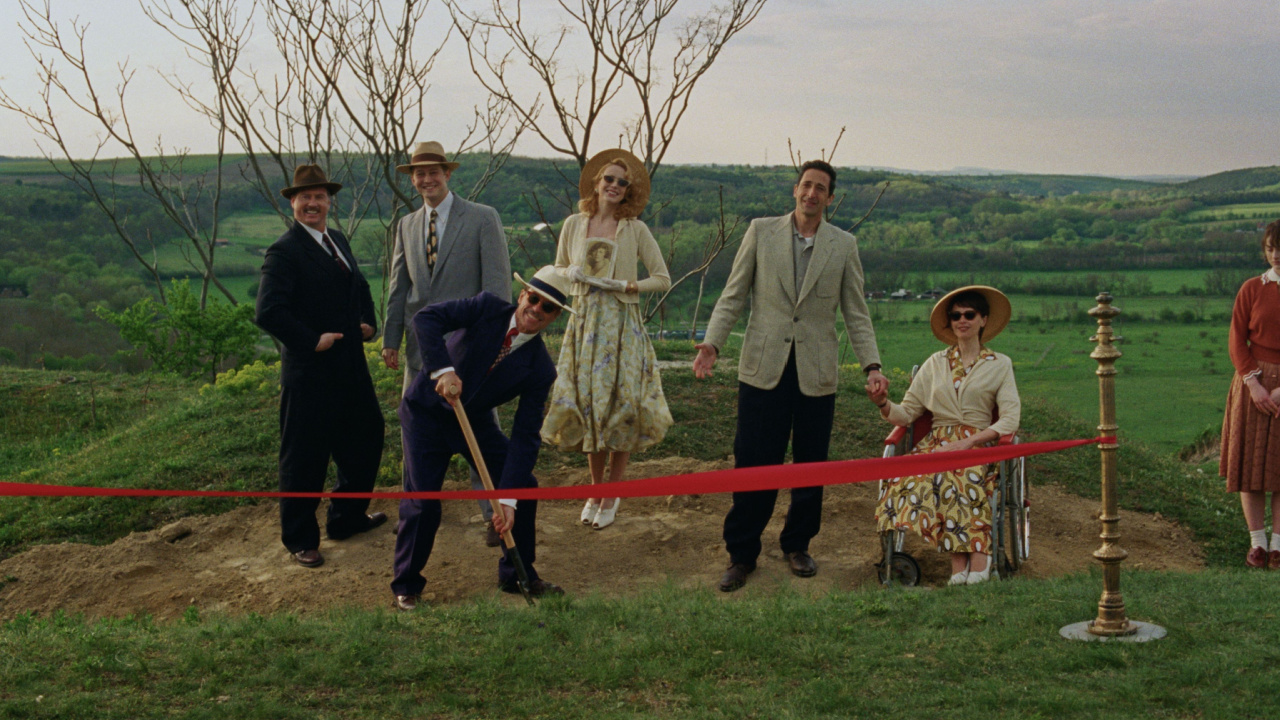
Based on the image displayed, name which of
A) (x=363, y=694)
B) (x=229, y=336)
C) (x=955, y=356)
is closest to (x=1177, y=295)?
(x=229, y=336)

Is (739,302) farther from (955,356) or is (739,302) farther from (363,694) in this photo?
(363,694)

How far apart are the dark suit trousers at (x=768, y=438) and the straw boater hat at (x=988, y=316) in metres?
0.76

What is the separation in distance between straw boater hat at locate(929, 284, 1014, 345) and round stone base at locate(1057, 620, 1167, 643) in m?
2.11

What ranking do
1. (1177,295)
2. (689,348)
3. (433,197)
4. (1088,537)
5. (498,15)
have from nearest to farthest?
(433,197) → (1088,537) → (498,15) → (689,348) → (1177,295)

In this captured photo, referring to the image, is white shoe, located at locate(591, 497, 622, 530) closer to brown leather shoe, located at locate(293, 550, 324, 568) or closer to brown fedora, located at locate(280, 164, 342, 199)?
brown leather shoe, located at locate(293, 550, 324, 568)

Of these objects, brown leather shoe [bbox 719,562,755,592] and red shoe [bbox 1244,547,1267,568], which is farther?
red shoe [bbox 1244,547,1267,568]

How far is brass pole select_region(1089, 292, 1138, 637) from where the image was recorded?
392 cm

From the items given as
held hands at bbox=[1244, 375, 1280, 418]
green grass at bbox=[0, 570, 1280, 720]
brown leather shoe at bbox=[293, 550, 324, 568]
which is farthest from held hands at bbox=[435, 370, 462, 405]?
held hands at bbox=[1244, 375, 1280, 418]

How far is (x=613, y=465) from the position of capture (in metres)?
6.73

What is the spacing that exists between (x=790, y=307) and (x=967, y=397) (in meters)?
1.11

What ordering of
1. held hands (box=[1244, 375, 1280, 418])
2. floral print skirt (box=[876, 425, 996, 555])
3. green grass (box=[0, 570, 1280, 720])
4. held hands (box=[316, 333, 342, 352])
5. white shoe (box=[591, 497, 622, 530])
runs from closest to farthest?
green grass (box=[0, 570, 1280, 720])
floral print skirt (box=[876, 425, 996, 555])
held hands (box=[316, 333, 342, 352])
held hands (box=[1244, 375, 1280, 418])
white shoe (box=[591, 497, 622, 530])

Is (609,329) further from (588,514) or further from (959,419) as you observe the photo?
(959,419)

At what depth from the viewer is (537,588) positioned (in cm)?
522

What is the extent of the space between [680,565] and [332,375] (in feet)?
8.01
